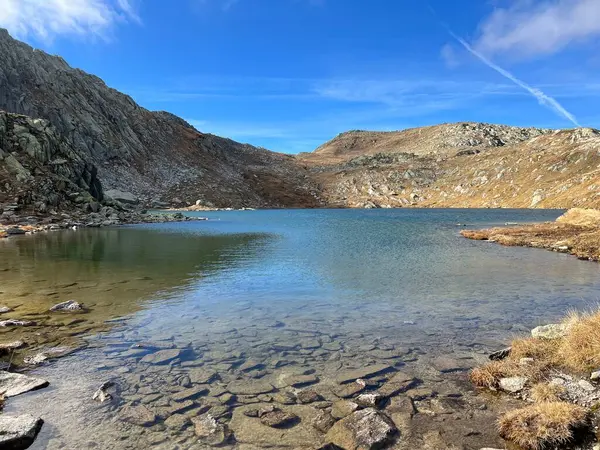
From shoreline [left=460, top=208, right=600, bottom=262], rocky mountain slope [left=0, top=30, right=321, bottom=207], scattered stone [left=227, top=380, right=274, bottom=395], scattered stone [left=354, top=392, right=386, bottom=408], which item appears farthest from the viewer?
rocky mountain slope [left=0, top=30, right=321, bottom=207]

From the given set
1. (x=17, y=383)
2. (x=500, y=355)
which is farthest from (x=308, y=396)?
(x=17, y=383)

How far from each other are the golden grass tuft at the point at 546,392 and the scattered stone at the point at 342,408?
12.6 ft

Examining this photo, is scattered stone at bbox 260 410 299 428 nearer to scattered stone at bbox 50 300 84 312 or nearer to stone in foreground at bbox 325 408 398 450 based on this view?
stone in foreground at bbox 325 408 398 450

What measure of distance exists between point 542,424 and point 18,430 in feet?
31.9

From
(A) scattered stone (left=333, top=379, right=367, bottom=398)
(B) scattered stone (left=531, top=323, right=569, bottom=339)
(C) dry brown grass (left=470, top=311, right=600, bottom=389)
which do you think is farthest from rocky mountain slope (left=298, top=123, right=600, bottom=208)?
(A) scattered stone (left=333, top=379, right=367, bottom=398)

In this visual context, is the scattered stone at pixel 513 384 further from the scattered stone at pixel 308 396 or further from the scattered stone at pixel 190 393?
the scattered stone at pixel 190 393

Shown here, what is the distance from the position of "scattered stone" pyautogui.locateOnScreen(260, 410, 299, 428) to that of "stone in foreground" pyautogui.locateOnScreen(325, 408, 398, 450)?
88 cm

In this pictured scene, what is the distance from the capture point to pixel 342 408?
30.2 feet

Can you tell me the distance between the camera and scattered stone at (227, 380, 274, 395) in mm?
10055

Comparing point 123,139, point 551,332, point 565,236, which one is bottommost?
point 551,332

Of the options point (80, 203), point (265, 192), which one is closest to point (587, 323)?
point (80, 203)

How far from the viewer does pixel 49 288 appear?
21.7 metres

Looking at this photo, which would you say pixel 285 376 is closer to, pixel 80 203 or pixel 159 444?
pixel 159 444

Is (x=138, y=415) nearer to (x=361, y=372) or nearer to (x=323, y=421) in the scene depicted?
(x=323, y=421)
